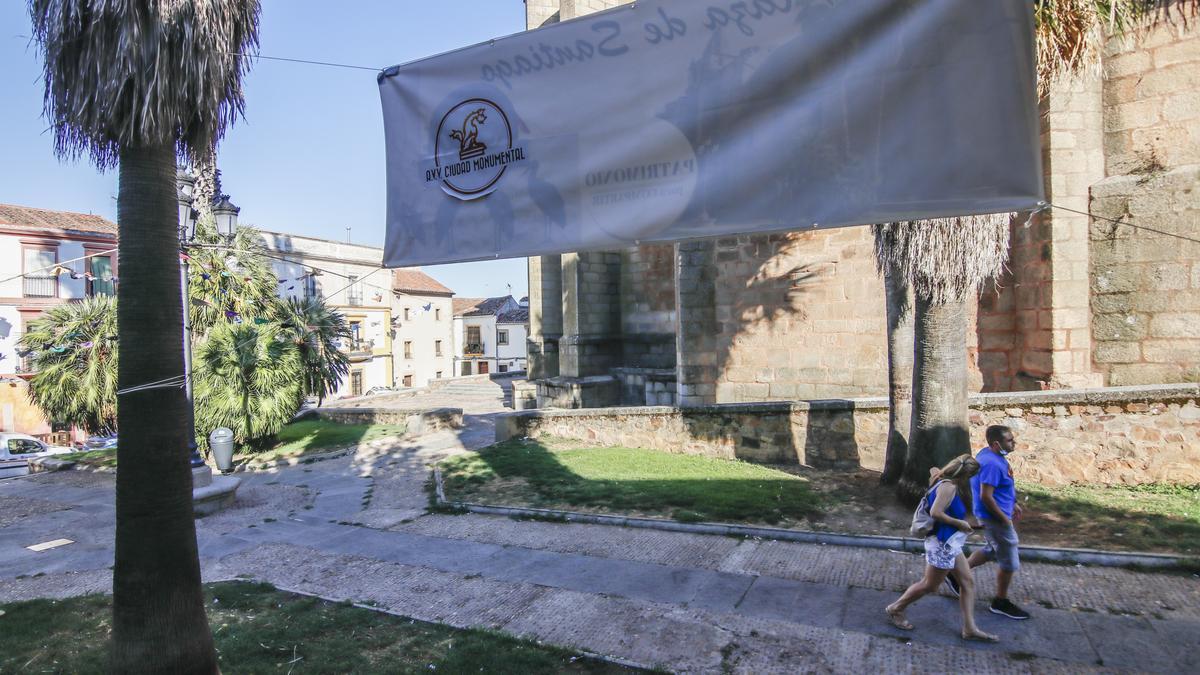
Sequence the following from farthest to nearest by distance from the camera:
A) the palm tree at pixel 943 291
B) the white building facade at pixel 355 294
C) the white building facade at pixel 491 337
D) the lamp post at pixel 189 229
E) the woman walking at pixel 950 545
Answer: the white building facade at pixel 491 337
the white building facade at pixel 355 294
the lamp post at pixel 189 229
the palm tree at pixel 943 291
the woman walking at pixel 950 545

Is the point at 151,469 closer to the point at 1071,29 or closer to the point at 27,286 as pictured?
the point at 1071,29

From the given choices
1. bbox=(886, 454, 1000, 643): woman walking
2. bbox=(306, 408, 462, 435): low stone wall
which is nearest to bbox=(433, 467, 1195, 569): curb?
bbox=(886, 454, 1000, 643): woman walking

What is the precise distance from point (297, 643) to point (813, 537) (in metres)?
5.00

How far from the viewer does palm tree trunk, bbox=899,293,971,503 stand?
7832 mm

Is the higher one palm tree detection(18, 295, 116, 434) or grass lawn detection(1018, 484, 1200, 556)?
palm tree detection(18, 295, 116, 434)

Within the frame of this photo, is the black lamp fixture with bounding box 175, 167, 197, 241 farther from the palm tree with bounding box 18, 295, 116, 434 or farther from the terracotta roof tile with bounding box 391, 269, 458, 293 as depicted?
the terracotta roof tile with bounding box 391, 269, 458, 293

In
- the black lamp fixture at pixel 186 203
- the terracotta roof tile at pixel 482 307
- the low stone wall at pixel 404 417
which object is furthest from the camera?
the terracotta roof tile at pixel 482 307

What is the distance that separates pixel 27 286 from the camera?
3064 cm

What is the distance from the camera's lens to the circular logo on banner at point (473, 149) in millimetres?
3756

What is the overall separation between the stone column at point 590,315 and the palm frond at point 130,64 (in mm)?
15421

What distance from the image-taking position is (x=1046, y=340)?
1016cm

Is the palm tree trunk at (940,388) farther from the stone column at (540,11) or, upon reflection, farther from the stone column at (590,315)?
the stone column at (540,11)

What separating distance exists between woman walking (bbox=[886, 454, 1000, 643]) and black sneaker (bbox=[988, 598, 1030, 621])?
45 centimetres

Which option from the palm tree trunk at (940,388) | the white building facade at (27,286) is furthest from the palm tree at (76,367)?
the palm tree trunk at (940,388)
